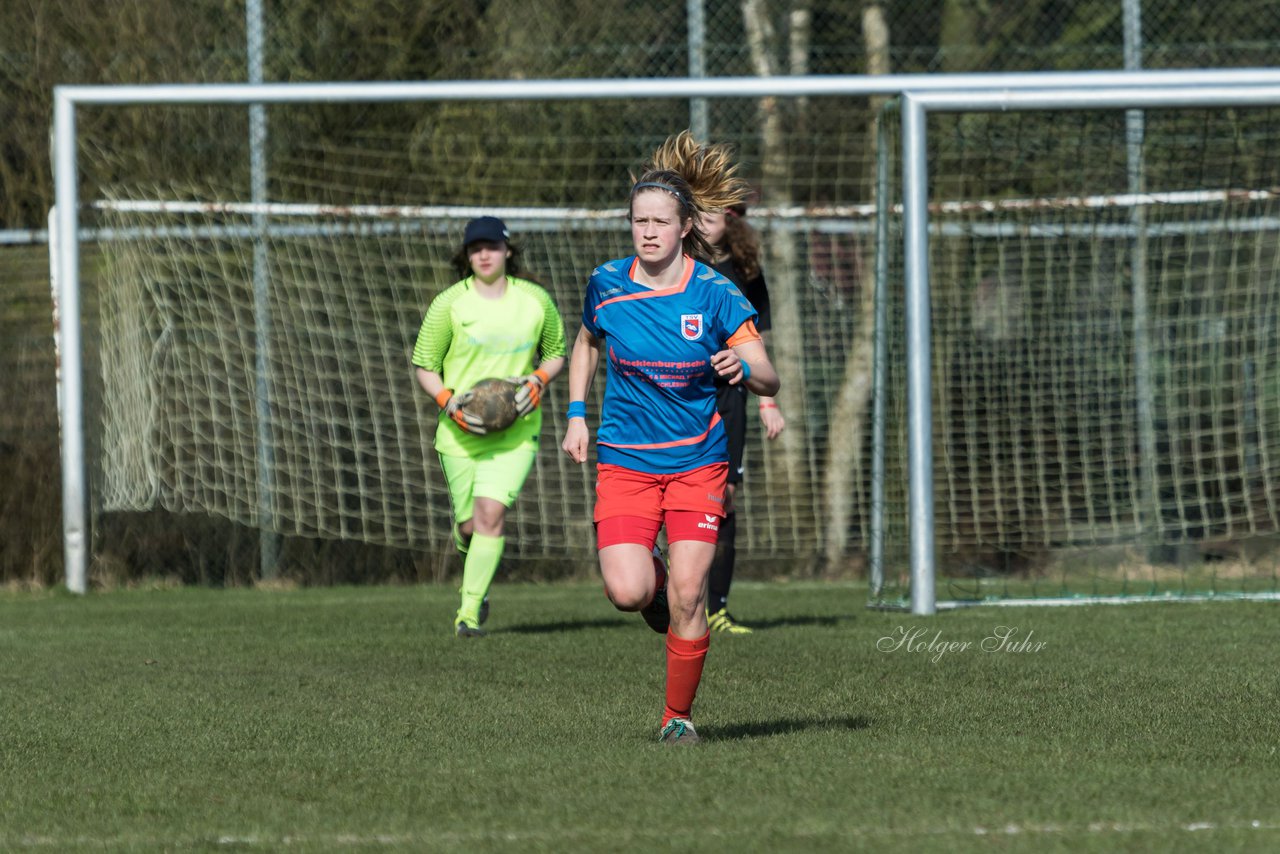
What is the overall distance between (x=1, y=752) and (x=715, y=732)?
88.5 inches

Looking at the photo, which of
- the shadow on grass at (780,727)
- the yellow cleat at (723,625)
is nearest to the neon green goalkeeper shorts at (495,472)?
the yellow cleat at (723,625)

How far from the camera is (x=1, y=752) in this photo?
5.45 meters

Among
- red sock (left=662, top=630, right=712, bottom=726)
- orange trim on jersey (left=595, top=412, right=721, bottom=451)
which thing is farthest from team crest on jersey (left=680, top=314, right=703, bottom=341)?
red sock (left=662, top=630, right=712, bottom=726)

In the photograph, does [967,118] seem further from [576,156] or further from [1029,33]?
[576,156]

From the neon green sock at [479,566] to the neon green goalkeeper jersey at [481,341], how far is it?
0.45m

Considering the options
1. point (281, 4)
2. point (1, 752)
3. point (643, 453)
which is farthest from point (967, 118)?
point (1, 752)

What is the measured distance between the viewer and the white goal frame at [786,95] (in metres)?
9.51

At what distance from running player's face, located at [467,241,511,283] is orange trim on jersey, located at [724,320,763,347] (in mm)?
3311

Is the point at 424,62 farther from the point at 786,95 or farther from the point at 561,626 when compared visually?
the point at 561,626

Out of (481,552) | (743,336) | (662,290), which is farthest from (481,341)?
(743,336)

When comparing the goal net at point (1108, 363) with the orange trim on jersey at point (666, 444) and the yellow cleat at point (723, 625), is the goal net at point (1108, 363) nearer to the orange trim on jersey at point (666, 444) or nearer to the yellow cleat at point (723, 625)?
the yellow cleat at point (723, 625)

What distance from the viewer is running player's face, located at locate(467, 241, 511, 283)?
28.2 ft

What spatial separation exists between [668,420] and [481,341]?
3377mm

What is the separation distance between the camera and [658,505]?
18.0 ft
